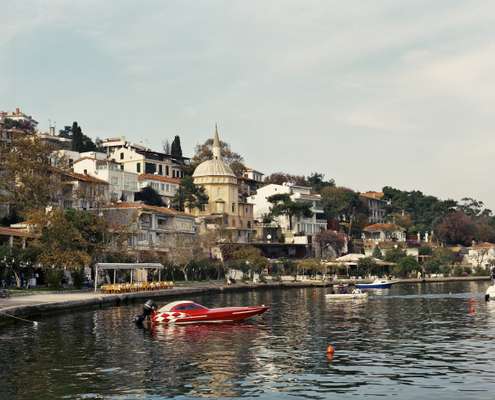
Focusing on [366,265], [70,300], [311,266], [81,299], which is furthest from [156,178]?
[70,300]

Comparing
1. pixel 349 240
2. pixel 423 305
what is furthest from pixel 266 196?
pixel 423 305

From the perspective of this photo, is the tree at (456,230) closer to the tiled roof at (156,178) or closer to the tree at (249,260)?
the tiled roof at (156,178)

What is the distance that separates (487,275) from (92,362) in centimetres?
14388

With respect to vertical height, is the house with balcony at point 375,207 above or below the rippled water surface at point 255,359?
above

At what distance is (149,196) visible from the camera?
436 ft

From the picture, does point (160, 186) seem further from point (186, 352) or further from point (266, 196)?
point (186, 352)

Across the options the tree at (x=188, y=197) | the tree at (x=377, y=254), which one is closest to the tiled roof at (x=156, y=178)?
the tree at (x=188, y=197)

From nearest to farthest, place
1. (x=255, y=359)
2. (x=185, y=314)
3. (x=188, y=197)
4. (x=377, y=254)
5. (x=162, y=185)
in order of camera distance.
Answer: (x=255, y=359) < (x=185, y=314) < (x=188, y=197) < (x=162, y=185) < (x=377, y=254)

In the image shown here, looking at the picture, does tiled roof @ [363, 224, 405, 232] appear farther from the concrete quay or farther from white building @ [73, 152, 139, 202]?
the concrete quay

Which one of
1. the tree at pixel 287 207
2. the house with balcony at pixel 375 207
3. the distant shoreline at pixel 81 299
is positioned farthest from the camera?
the house with balcony at pixel 375 207

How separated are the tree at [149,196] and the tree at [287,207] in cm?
2387

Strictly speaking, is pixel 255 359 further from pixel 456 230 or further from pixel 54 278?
pixel 456 230

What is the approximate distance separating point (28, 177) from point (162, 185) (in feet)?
149

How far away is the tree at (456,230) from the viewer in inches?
7397
